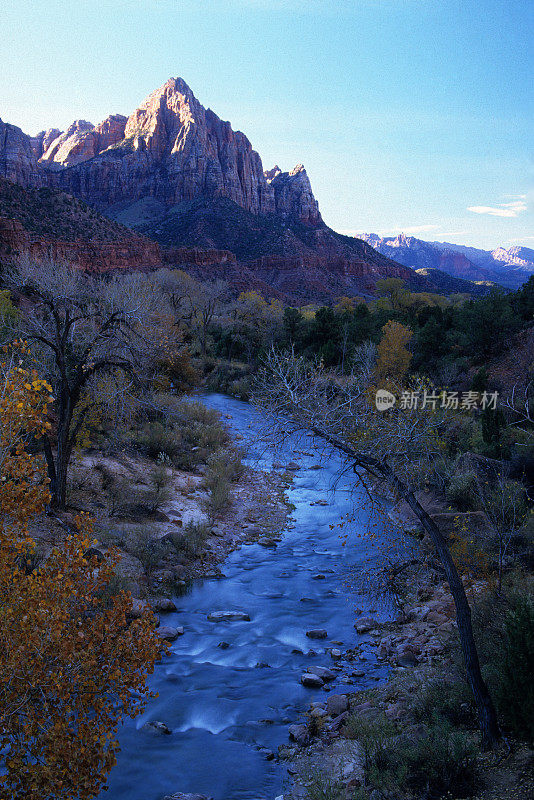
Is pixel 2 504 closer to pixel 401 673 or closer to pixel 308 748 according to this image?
pixel 308 748

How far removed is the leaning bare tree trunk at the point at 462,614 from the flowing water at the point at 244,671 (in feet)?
2.51

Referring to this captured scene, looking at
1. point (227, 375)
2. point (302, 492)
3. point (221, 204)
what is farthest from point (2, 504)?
point (221, 204)

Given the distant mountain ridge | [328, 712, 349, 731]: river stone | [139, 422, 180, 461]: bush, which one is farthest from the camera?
the distant mountain ridge

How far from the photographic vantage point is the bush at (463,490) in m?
14.5

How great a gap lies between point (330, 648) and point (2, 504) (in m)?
7.13

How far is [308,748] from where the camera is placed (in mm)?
6770

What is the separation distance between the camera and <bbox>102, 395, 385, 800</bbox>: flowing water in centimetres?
651

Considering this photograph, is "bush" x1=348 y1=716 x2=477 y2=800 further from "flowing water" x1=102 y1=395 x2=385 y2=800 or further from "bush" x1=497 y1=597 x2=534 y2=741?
"flowing water" x1=102 y1=395 x2=385 y2=800

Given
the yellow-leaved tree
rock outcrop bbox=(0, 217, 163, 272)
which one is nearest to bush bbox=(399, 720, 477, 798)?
the yellow-leaved tree

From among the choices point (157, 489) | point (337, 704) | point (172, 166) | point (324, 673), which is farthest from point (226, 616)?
point (172, 166)

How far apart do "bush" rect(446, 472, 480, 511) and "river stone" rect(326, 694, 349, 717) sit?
833cm

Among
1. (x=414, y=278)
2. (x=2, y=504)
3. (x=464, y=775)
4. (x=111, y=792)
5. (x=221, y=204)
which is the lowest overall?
(x=111, y=792)

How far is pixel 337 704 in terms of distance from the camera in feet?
24.7

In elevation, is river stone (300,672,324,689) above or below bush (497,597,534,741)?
below
